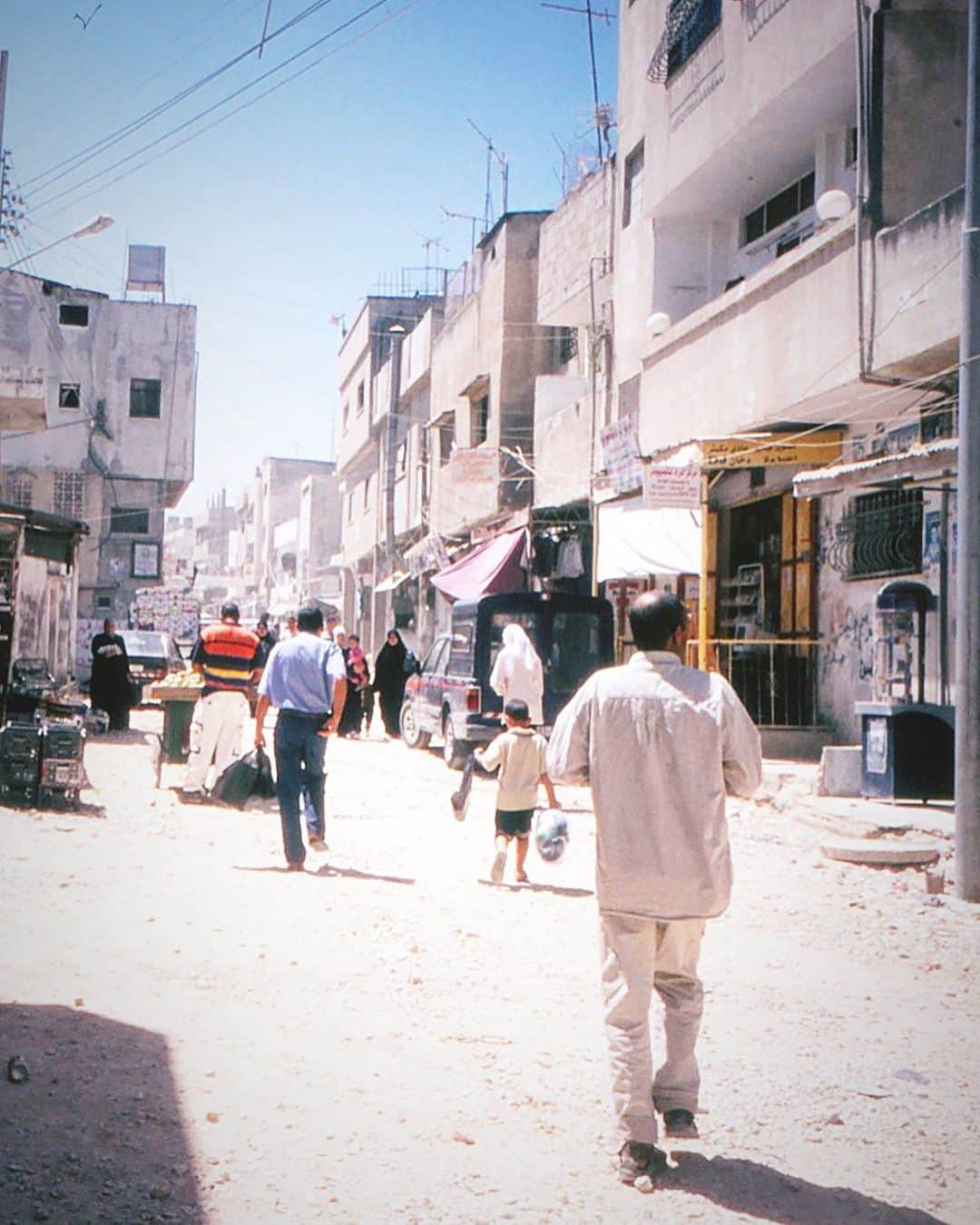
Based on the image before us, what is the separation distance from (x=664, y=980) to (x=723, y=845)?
472 mm

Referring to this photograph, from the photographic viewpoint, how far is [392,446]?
139ft

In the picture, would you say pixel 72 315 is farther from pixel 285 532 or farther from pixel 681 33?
pixel 681 33

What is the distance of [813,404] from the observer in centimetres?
1516

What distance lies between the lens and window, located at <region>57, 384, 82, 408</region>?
5050 centimetres

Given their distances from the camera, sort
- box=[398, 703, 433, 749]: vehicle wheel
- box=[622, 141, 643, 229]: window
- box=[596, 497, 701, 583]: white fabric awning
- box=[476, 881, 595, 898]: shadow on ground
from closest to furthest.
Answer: box=[476, 881, 595, 898]: shadow on ground
box=[596, 497, 701, 583]: white fabric awning
box=[398, 703, 433, 749]: vehicle wheel
box=[622, 141, 643, 229]: window

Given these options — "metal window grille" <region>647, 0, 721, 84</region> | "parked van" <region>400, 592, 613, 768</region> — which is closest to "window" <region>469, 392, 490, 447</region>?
"metal window grille" <region>647, 0, 721, 84</region>

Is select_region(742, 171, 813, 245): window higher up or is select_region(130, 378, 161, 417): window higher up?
select_region(130, 378, 161, 417): window

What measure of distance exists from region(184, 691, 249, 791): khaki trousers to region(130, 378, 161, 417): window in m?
40.5

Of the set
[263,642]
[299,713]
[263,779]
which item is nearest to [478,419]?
[263,642]

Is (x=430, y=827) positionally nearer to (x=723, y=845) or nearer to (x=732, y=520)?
(x=723, y=845)

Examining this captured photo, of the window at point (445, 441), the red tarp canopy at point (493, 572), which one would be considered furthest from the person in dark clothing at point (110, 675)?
the window at point (445, 441)

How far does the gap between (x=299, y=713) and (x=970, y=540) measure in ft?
15.1

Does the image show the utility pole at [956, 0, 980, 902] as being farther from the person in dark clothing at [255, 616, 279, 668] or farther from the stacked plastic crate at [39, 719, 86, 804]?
the person in dark clothing at [255, 616, 279, 668]

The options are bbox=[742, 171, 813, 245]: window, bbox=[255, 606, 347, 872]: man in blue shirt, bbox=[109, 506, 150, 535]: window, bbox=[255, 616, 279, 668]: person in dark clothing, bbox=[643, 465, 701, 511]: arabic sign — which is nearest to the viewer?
bbox=[255, 606, 347, 872]: man in blue shirt
